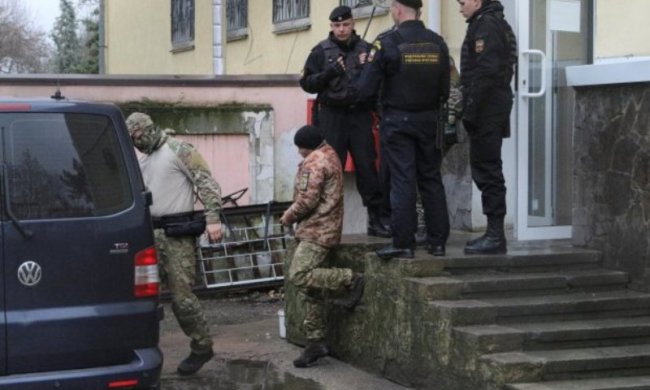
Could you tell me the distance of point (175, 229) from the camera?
23.0ft

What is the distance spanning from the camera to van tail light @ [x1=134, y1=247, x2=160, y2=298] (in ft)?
18.1

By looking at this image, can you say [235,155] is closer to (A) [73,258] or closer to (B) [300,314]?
(B) [300,314]

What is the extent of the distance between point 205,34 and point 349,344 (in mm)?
9987

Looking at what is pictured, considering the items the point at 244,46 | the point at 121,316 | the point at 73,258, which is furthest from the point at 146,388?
the point at 244,46

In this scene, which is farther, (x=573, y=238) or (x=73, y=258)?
(x=573, y=238)

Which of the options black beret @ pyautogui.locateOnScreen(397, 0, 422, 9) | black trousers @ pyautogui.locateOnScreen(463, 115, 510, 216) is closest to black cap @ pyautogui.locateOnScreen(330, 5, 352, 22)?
black beret @ pyautogui.locateOnScreen(397, 0, 422, 9)

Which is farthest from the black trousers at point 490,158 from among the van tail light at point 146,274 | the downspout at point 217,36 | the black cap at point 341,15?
the downspout at point 217,36

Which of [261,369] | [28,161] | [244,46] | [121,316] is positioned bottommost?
[261,369]

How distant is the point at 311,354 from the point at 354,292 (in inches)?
22.0

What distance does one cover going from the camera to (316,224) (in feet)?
23.8

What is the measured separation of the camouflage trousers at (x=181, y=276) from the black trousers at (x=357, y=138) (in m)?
1.44

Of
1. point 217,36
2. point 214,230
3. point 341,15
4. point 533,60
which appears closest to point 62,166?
point 214,230

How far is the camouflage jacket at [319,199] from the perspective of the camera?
716cm

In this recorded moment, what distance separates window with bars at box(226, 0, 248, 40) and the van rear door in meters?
9.74
